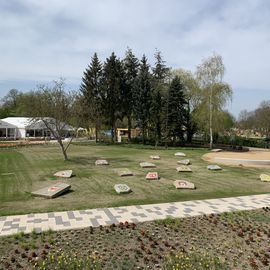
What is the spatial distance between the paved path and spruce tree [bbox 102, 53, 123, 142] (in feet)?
102

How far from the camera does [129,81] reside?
141 ft

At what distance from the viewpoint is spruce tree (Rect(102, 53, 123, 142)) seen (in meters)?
40.5

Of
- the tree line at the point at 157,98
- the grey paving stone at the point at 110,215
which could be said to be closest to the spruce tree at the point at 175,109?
the tree line at the point at 157,98

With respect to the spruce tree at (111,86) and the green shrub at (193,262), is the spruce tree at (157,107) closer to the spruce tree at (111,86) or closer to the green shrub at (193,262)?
the spruce tree at (111,86)

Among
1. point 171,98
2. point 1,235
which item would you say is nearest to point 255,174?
point 1,235

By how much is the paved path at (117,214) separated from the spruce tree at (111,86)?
31173mm

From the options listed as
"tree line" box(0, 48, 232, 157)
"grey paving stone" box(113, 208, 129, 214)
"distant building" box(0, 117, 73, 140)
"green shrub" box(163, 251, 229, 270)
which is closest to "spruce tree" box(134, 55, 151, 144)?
"tree line" box(0, 48, 232, 157)

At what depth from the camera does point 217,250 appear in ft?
21.0

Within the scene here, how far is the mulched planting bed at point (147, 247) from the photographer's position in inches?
223

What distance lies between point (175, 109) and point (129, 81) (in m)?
9.35

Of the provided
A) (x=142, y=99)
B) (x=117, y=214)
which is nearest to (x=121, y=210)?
(x=117, y=214)

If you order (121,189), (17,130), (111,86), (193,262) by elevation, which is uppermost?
(111,86)

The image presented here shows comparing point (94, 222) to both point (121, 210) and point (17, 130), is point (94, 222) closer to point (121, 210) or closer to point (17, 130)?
point (121, 210)

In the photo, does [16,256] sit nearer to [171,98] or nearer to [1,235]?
[1,235]
